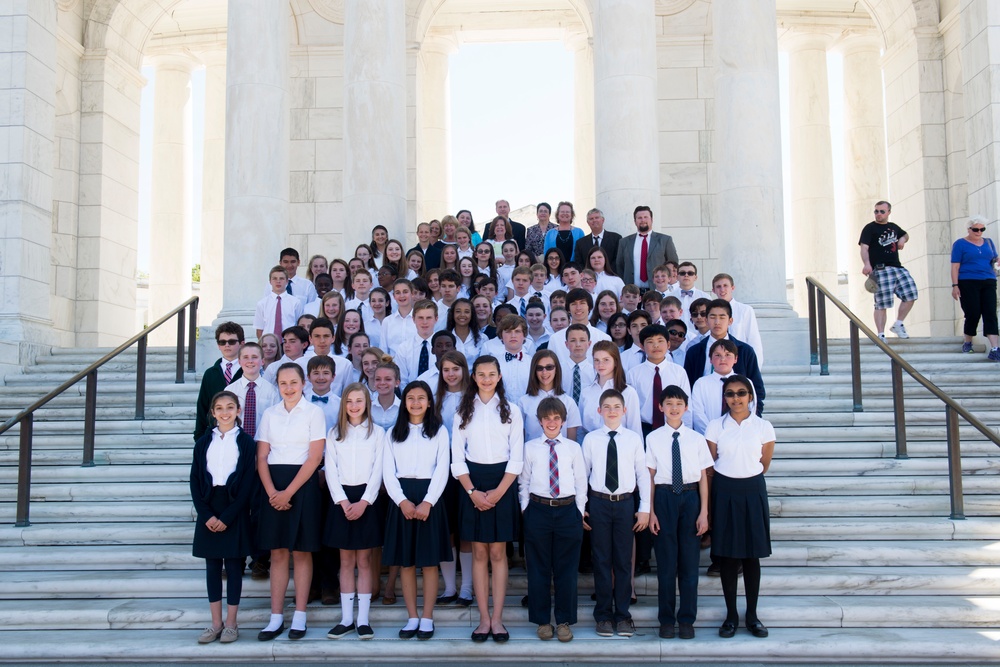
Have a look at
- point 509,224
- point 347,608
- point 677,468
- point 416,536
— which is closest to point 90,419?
point 347,608

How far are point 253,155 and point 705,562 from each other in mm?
9150

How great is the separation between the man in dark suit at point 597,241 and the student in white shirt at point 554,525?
5.26m

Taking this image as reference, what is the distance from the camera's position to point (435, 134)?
66.4 ft

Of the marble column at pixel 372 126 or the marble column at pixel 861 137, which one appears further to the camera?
the marble column at pixel 861 137

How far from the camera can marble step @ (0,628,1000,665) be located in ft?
21.3

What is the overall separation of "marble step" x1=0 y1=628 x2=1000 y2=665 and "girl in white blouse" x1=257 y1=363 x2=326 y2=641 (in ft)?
1.05

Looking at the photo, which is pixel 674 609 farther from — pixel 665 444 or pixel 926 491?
pixel 926 491

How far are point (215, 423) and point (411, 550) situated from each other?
6.69 feet

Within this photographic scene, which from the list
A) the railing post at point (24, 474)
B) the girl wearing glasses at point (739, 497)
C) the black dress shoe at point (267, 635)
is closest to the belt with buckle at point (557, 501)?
the girl wearing glasses at point (739, 497)

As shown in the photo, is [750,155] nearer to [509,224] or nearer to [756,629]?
[509,224]

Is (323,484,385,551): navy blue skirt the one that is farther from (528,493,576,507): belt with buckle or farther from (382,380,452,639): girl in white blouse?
(528,493,576,507): belt with buckle

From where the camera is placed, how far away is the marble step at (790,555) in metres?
7.69

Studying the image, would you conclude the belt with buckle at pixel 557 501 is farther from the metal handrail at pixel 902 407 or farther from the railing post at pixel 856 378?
the railing post at pixel 856 378

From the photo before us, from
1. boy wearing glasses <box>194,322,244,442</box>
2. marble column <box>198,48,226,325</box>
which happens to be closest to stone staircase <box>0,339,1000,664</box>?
boy wearing glasses <box>194,322,244,442</box>
